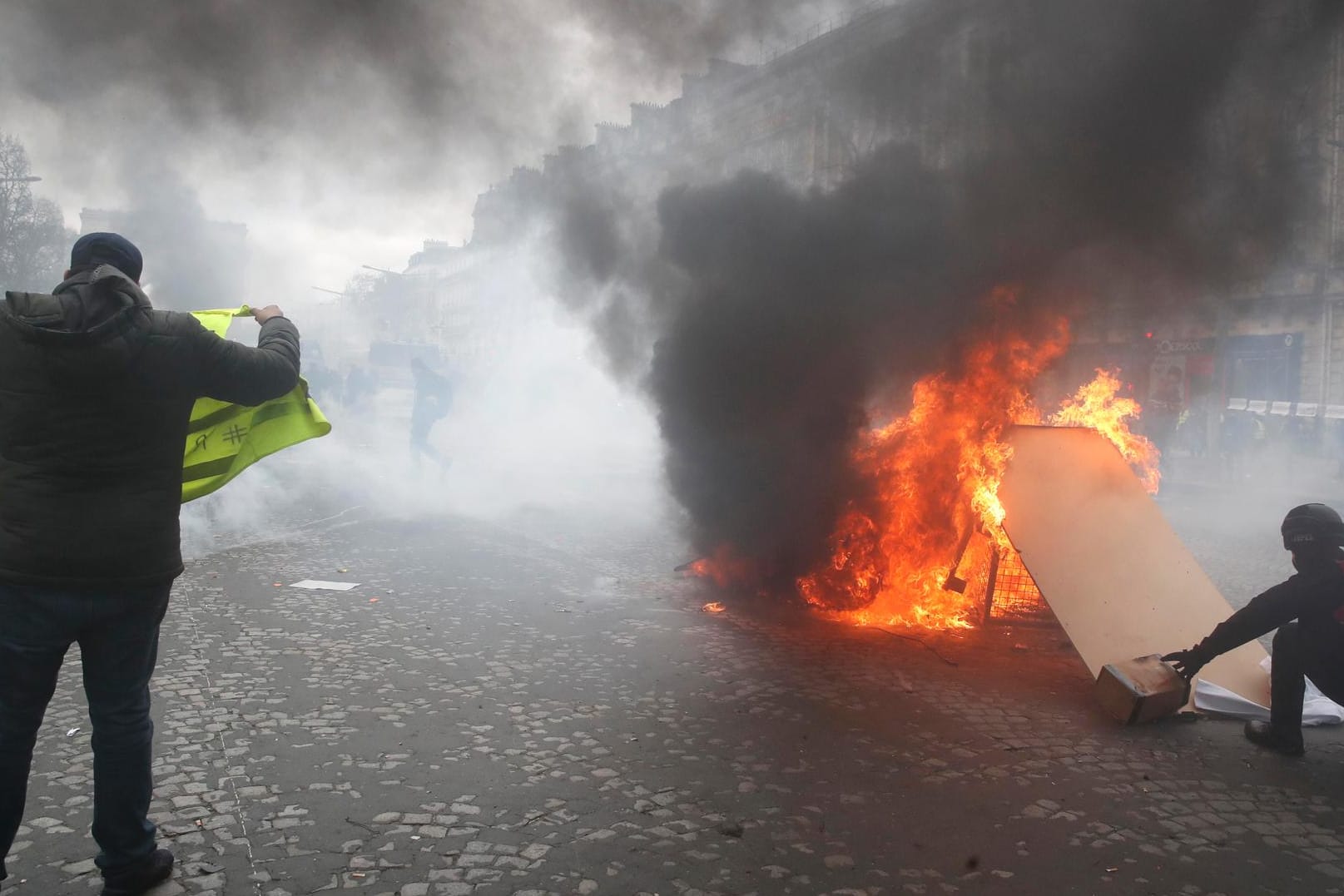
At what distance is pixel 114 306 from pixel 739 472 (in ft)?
17.4

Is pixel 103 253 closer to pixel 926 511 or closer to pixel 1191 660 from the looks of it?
pixel 1191 660

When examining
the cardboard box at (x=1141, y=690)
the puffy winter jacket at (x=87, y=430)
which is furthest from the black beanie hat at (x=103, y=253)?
the cardboard box at (x=1141, y=690)

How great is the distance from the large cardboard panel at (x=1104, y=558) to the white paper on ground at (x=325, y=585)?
5157 millimetres

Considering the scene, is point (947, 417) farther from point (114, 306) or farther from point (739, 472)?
point (114, 306)

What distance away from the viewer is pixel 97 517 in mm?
2455

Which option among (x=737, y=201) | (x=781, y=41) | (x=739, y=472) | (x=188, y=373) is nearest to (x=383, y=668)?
(x=188, y=373)

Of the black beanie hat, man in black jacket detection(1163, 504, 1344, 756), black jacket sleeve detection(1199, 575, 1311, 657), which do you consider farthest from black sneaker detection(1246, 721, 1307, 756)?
the black beanie hat

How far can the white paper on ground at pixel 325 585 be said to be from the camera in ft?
22.5

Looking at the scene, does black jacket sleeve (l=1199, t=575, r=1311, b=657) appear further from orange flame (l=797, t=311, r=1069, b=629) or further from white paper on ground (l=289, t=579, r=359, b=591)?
white paper on ground (l=289, t=579, r=359, b=591)

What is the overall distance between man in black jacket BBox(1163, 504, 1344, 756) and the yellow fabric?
14.3ft

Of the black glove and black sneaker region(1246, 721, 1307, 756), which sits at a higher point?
the black glove

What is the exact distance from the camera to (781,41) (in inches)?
372

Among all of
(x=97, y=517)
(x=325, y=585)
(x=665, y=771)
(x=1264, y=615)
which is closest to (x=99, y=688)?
(x=97, y=517)

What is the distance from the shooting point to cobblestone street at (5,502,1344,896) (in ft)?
9.23
